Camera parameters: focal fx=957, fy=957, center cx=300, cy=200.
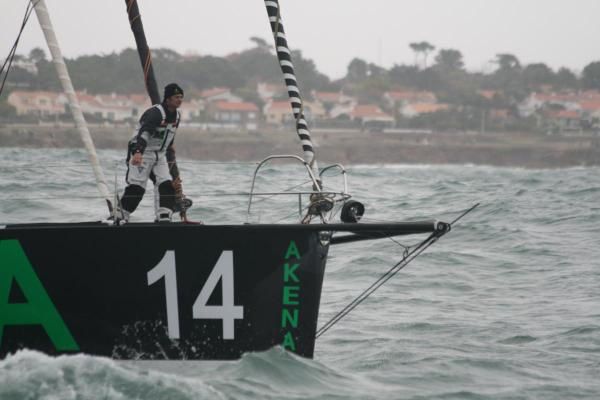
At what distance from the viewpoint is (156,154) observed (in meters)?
6.41

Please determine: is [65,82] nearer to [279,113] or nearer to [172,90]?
[172,90]

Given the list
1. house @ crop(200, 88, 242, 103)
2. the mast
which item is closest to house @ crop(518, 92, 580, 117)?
house @ crop(200, 88, 242, 103)

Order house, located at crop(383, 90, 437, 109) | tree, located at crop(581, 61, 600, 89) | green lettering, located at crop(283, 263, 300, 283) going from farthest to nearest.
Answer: tree, located at crop(581, 61, 600, 89)
house, located at crop(383, 90, 437, 109)
green lettering, located at crop(283, 263, 300, 283)

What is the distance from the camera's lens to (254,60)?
113 metres

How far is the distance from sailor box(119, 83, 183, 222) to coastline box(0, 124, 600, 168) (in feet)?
213

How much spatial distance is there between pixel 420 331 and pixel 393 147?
248ft

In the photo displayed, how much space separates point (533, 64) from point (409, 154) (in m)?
46.4

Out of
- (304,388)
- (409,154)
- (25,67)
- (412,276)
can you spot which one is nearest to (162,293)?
(304,388)

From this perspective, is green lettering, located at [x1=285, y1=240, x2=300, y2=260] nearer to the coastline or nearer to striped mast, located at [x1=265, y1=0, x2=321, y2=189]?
striped mast, located at [x1=265, y1=0, x2=321, y2=189]

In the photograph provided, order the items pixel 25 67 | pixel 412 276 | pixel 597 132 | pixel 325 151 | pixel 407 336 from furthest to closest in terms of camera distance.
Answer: pixel 597 132 → pixel 325 151 → pixel 25 67 → pixel 412 276 → pixel 407 336

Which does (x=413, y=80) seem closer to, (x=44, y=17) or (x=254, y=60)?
(x=254, y=60)

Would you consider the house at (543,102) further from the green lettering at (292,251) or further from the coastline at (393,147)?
the green lettering at (292,251)

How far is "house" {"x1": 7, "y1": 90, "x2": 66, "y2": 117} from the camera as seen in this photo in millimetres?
71812

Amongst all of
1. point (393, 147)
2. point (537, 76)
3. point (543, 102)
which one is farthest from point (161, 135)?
point (537, 76)
